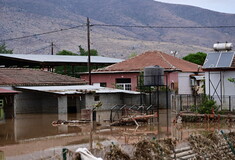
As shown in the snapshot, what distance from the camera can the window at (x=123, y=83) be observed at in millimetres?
51531

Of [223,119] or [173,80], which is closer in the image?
[223,119]

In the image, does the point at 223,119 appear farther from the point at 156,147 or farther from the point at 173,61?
the point at 173,61

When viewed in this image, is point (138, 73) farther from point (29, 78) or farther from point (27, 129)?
point (27, 129)

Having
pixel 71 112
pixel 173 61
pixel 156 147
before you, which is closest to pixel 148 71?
pixel 71 112

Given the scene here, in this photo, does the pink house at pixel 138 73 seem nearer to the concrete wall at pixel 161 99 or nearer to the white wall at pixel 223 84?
the concrete wall at pixel 161 99

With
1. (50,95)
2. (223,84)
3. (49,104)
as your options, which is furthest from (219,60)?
(49,104)

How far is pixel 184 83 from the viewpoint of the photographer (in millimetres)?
53094

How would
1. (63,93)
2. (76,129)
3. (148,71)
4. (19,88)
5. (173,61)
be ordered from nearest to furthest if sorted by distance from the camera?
(76,129) → (148,71) → (63,93) → (19,88) → (173,61)

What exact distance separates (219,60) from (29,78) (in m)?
16.9

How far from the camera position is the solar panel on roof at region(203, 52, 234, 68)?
34.7 m

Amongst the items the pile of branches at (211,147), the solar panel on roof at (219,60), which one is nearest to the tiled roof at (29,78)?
the solar panel on roof at (219,60)

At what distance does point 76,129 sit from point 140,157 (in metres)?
13.6

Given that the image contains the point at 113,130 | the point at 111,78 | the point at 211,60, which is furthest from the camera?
the point at 111,78

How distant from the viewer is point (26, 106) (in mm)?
41094
